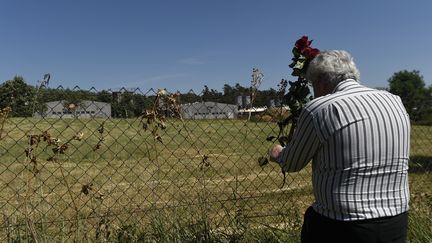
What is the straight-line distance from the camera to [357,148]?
7.11ft

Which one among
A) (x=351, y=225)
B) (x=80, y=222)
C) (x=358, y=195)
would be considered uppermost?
(x=358, y=195)

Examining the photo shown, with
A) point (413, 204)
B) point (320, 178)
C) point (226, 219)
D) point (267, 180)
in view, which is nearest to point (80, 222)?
point (226, 219)

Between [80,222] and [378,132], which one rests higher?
[378,132]

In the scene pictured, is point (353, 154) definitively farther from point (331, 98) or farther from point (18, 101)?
point (18, 101)

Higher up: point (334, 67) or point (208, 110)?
point (334, 67)

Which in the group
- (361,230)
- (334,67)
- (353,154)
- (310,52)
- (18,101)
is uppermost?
(310,52)

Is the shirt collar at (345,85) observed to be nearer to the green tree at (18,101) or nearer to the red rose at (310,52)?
the red rose at (310,52)

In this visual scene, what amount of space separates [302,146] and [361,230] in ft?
1.56

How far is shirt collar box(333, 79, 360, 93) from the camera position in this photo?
229cm

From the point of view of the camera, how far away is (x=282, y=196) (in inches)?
257

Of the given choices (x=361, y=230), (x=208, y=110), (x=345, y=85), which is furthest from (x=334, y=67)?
(x=208, y=110)

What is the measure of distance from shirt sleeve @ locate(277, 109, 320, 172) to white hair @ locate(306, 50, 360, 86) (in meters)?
0.23

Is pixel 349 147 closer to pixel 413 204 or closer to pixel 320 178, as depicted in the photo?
pixel 320 178

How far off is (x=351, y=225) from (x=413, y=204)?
287 centimetres
